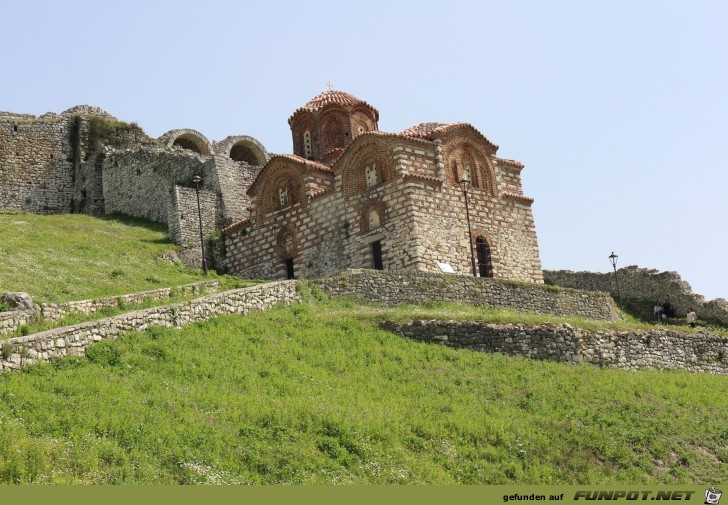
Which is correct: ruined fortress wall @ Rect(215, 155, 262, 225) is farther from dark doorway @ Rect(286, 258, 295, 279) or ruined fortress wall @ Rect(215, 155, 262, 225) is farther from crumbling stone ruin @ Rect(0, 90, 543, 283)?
dark doorway @ Rect(286, 258, 295, 279)

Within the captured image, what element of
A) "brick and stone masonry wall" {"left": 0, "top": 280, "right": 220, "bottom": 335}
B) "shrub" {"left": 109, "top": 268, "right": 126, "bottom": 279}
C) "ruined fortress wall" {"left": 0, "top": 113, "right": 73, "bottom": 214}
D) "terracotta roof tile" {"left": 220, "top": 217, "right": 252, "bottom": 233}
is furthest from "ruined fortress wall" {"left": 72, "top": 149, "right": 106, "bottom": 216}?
"brick and stone masonry wall" {"left": 0, "top": 280, "right": 220, "bottom": 335}

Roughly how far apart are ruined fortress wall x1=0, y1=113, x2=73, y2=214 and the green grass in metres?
26.1

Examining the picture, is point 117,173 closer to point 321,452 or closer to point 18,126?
point 18,126

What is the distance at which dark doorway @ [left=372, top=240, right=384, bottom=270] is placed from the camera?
3103 cm

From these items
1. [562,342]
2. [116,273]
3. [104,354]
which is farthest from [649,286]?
[104,354]

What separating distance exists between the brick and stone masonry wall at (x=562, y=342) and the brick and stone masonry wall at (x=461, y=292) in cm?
326

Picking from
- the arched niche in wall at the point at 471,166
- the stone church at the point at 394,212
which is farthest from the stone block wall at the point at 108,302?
the arched niche in wall at the point at 471,166

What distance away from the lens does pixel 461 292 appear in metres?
27.4

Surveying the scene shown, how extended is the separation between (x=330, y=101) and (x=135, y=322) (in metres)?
20.0

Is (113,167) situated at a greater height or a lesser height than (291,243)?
greater

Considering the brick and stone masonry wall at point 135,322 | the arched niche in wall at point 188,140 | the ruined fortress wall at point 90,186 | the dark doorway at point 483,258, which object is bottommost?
the brick and stone masonry wall at point 135,322

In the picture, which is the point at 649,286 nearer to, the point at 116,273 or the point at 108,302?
the point at 116,273

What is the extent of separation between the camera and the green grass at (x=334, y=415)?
13602 mm

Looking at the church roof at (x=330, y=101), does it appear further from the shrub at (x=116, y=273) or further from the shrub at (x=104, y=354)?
the shrub at (x=104, y=354)
